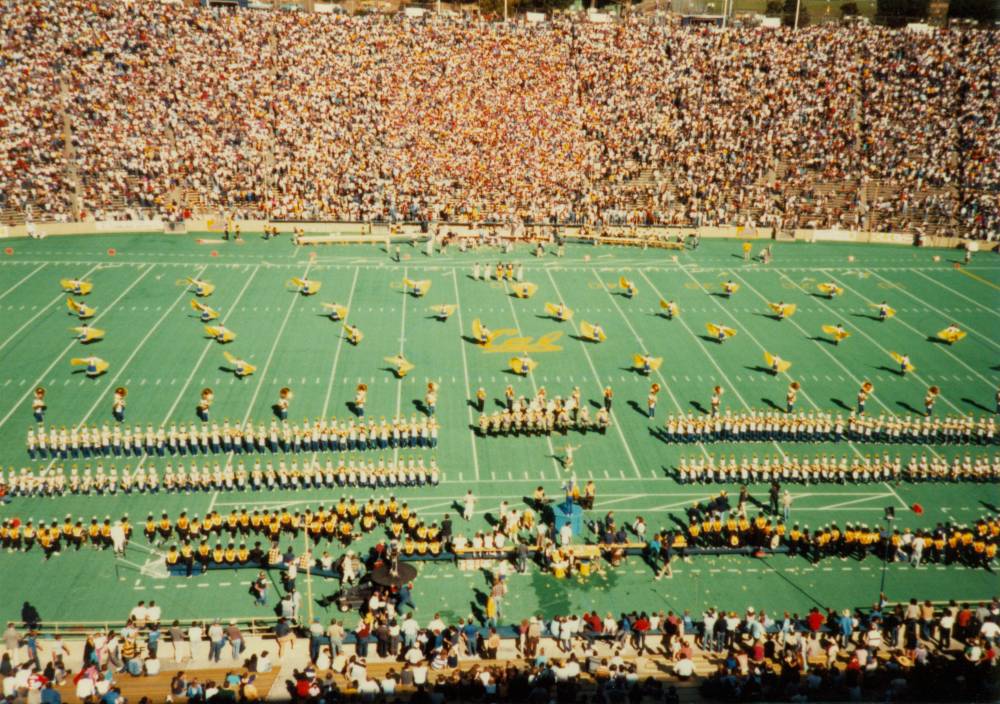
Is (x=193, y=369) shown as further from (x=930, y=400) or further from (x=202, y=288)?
(x=930, y=400)

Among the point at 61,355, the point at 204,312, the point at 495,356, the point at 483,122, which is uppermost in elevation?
the point at 483,122

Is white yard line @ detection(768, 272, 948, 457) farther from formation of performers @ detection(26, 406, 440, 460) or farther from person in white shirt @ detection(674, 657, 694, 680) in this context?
formation of performers @ detection(26, 406, 440, 460)

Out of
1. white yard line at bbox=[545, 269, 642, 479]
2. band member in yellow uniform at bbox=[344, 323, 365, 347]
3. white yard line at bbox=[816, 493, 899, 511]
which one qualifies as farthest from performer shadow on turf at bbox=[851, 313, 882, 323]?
band member in yellow uniform at bbox=[344, 323, 365, 347]

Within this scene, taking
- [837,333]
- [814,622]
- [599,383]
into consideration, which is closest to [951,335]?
[837,333]

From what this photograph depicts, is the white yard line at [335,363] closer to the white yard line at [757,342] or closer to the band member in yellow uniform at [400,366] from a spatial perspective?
the band member in yellow uniform at [400,366]

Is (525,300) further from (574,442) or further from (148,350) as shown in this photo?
(148,350)

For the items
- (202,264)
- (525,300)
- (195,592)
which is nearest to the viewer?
(195,592)

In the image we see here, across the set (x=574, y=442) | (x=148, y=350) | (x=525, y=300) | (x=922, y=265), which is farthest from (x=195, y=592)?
(x=922, y=265)
